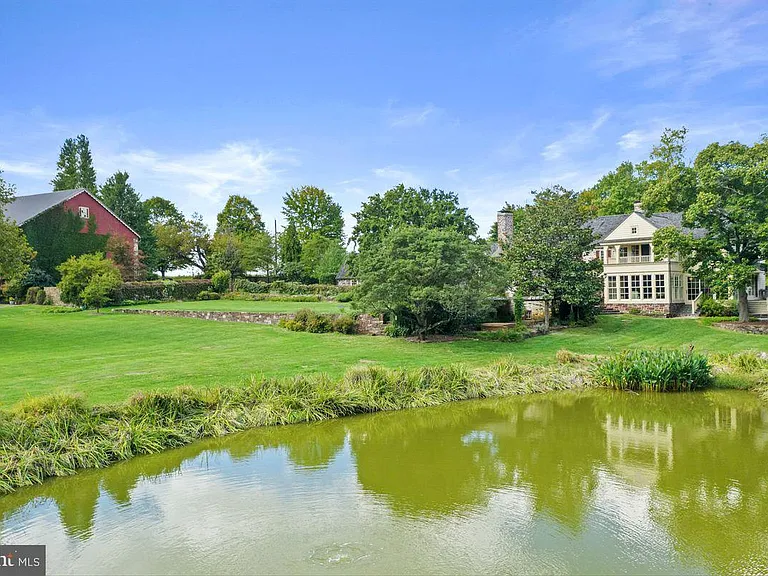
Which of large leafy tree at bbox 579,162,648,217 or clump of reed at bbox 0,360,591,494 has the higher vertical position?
large leafy tree at bbox 579,162,648,217

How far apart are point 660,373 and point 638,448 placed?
19.1 feet

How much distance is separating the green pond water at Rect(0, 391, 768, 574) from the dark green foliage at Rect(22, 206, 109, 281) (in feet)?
122

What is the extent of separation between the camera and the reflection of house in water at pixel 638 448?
31.0 feet

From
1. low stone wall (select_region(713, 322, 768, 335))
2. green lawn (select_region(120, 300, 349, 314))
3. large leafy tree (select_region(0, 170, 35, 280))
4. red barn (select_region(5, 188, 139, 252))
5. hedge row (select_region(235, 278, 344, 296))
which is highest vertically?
red barn (select_region(5, 188, 139, 252))

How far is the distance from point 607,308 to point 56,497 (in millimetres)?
33364

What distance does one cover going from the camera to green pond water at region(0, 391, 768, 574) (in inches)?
254

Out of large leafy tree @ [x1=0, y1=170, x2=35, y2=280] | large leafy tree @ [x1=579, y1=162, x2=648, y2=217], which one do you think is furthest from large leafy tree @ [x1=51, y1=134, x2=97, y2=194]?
large leafy tree @ [x1=579, y1=162, x2=648, y2=217]

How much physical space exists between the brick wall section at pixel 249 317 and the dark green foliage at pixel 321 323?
441 mm

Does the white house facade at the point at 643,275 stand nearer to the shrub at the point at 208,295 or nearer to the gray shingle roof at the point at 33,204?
the shrub at the point at 208,295

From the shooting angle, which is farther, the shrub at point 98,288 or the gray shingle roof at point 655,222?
the gray shingle roof at point 655,222

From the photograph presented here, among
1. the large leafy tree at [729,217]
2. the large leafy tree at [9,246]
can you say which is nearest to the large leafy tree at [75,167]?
the large leafy tree at [9,246]

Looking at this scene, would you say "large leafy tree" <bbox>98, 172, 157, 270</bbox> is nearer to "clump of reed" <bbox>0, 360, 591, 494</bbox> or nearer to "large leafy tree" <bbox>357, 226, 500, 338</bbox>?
A: "large leafy tree" <bbox>357, 226, 500, 338</bbox>

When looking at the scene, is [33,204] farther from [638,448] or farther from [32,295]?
[638,448]

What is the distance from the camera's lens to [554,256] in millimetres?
26688
